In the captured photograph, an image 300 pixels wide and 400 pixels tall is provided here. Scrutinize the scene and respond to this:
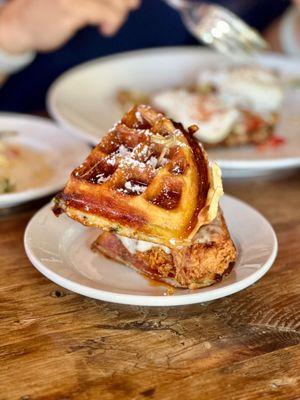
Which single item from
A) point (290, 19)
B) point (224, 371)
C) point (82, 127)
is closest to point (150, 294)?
point (224, 371)

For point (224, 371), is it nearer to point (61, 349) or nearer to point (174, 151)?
point (61, 349)

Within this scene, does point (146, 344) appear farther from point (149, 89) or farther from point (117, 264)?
point (149, 89)

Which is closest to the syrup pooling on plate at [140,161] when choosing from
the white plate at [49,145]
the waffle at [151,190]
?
the waffle at [151,190]

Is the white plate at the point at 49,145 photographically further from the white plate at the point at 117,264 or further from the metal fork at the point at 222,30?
the metal fork at the point at 222,30

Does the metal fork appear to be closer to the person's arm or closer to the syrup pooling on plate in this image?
the person's arm

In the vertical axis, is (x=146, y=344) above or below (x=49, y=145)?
above

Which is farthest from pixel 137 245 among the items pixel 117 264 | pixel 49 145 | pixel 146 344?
pixel 49 145

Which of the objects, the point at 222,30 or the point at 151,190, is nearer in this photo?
the point at 151,190
